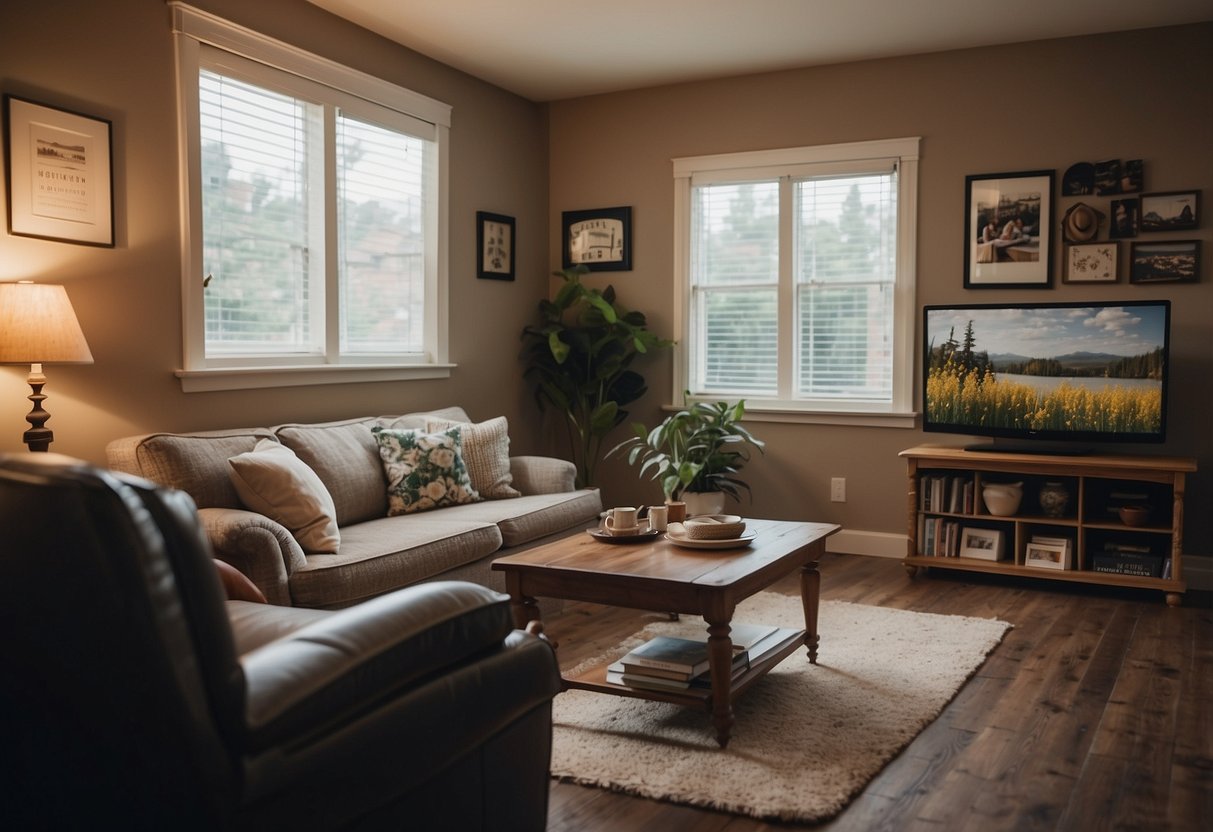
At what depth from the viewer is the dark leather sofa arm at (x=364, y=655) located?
4.60 ft

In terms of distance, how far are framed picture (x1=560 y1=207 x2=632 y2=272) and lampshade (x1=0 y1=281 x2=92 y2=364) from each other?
132 inches

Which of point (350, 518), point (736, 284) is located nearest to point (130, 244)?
point (350, 518)

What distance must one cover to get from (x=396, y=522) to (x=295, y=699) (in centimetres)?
251

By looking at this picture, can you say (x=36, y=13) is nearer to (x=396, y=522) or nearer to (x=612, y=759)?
(x=396, y=522)

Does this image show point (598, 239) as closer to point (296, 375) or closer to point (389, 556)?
point (296, 375)

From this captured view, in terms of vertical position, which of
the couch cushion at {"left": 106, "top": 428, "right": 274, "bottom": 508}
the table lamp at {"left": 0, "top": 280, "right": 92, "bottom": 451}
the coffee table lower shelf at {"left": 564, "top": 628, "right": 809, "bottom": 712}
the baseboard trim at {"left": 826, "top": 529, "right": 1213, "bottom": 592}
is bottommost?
the baseboard trim at {"left": 826, "top": 529, "right": 1213, "bottom": 592}

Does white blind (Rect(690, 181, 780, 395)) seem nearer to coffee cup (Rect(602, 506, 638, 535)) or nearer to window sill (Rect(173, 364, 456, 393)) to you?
window sill (Rect(173, 364, 456, 393))

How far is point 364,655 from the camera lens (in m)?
1.53

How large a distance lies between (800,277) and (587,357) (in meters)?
1.26

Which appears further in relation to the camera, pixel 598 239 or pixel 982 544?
pixel 598 239

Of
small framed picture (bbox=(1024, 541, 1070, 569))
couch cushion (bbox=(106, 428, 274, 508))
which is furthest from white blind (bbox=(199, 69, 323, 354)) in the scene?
small framed picture (bbox=(1024, 541, 1070, 569))

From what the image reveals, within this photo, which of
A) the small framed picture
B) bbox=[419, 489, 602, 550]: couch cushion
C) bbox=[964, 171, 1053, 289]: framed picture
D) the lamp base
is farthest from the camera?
bbox=[964, 171, 1053, 289]: framed picture

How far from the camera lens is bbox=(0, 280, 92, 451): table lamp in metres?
2.90

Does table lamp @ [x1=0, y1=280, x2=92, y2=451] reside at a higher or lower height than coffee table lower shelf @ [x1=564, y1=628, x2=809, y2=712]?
higher
